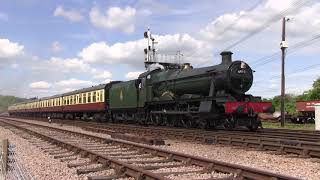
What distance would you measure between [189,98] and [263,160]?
1127cm

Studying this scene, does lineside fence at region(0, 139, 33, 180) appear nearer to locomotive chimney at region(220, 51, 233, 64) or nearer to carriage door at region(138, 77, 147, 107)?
Answer: locomotive chimney at region(220, 51, 233, 64)

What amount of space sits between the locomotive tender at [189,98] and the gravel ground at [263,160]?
5.89m

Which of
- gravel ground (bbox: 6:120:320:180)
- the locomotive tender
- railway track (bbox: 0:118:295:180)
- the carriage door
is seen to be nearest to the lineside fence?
railway track (bbox: 0:118:295:180)

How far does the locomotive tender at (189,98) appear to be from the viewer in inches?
796

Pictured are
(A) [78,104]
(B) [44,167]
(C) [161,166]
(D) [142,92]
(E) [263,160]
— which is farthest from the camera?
(A) [78,104]

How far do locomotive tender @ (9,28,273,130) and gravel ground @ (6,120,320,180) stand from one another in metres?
5.89

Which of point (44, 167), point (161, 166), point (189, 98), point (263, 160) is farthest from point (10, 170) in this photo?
point (189, 98)

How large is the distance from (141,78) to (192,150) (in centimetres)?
1531

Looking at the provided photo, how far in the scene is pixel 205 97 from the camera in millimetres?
20719

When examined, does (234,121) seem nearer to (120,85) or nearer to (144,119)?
(144,119)

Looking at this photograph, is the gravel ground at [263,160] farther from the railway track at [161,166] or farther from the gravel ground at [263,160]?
the railway track at [161,166]

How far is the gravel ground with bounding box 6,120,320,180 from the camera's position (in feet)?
29.4

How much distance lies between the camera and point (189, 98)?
2192 cm

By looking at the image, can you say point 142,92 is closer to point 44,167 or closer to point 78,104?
A: point 78,104
